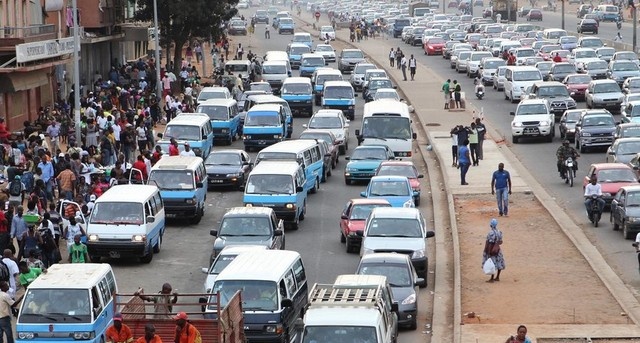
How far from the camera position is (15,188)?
3688 centimetres

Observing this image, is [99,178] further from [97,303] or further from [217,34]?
[217,34]

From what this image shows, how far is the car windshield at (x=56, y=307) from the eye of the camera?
24.5 m

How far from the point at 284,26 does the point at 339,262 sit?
3914 inches

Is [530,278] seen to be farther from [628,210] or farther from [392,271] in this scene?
[628,210]

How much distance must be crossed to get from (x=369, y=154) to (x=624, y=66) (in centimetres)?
2682

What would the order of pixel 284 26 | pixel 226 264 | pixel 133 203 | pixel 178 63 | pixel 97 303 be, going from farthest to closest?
pixel 284 26 < pixel 178 63 < pixel 133 203 < pixel 226 264 < pixel 97 303

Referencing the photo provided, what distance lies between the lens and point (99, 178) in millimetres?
39281

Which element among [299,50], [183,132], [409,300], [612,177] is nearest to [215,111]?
[183,132]

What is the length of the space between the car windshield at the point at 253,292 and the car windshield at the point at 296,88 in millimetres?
38004

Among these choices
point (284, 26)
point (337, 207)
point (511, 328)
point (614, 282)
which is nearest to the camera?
point (511, 328)

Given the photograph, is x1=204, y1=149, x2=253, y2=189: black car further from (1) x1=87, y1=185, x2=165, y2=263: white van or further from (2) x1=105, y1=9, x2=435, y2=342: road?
(1) x1=87, y1=185, x2=165, y2=263: white van

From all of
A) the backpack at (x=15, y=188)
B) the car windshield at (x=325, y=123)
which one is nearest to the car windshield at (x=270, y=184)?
the backpack at (x=15, y=188)

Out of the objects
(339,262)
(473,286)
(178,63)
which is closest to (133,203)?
(339,262)

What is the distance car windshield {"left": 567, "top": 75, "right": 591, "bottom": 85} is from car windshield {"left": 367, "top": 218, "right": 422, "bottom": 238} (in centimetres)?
3445
